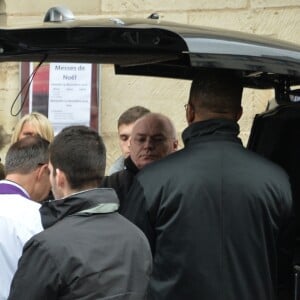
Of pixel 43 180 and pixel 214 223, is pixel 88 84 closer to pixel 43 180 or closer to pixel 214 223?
pixel 43 180

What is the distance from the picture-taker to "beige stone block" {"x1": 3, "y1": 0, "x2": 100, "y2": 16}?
7273 mm

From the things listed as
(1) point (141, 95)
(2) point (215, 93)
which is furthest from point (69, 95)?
(2) point (215, 93)

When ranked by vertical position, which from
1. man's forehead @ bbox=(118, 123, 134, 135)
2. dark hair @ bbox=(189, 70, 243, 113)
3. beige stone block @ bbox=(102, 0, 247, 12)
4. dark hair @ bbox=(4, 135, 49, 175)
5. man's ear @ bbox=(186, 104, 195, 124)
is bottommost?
man's forehead @ bbox=(118, 123, 134, 135)

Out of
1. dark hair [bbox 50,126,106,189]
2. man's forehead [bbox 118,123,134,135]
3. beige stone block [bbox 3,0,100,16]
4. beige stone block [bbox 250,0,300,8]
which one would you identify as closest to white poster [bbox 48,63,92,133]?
beige stone block [bbox 3,0,100,16]

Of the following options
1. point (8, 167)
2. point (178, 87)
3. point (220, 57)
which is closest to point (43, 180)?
point (8, 167)

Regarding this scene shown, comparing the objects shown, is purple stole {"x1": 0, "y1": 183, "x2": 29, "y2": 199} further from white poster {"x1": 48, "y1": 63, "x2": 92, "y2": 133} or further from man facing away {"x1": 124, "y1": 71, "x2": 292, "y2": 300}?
white poster {"x1": 48, "y1": 63, "x2": 92, "y2": 133}


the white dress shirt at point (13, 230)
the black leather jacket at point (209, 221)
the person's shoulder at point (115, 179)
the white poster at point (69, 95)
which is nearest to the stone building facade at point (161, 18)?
the white poster at point (69, 95)

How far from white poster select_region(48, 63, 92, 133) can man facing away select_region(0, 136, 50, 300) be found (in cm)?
369

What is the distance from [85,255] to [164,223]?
44 cm

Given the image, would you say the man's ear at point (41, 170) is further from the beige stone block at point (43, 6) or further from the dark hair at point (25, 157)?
the beige stone block at point (43, 6)

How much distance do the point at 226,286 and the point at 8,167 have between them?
1.09 meters

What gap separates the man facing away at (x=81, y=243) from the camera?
8.14ft

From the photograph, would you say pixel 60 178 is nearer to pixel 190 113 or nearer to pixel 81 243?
pixel 81 243

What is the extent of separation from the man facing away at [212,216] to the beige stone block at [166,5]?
4.13 metres
